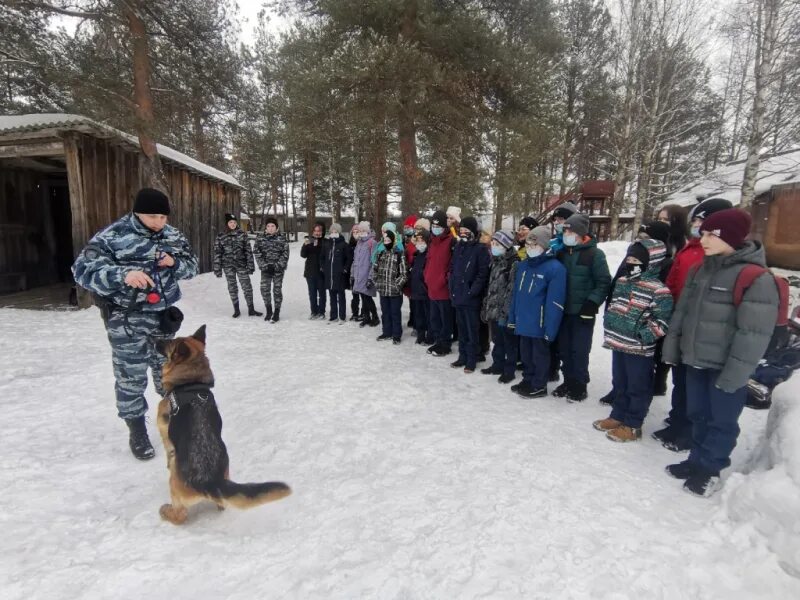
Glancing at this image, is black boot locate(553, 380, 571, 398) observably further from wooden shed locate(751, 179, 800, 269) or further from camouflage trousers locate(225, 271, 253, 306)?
wooden shed locate(751, 179, 800, 269)

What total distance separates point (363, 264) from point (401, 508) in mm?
5600

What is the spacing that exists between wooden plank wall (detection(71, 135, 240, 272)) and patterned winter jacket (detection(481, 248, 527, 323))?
854cm

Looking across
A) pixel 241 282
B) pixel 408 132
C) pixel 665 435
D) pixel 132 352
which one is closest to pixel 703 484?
pixel 665 435

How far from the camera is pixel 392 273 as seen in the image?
6.92 meters

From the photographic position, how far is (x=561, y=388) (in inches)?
184

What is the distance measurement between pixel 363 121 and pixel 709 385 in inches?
331

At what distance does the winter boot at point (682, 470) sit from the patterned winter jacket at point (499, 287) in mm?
2270

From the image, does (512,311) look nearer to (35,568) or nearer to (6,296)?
(35,568)

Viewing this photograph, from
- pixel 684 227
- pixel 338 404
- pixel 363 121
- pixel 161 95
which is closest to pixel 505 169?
pixel 363 121

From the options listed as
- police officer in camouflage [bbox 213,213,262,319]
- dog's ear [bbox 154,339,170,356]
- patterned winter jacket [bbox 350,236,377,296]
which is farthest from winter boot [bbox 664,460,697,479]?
police officer in camouflage [bbox 213,213,262,319]

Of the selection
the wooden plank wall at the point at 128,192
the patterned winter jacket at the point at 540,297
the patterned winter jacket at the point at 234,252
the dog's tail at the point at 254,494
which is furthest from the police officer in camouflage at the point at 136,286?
the wooden plank wall at the point at 128,192

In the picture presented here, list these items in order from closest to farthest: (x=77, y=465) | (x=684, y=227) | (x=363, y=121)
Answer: (x=77, y=465) → (x=684, y=227) → (x=363, y=121)

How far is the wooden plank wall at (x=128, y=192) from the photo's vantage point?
9008 millimetres

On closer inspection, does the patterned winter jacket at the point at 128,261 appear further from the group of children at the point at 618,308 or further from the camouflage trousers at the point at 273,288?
the camouflage trousers at the point at 273,288
